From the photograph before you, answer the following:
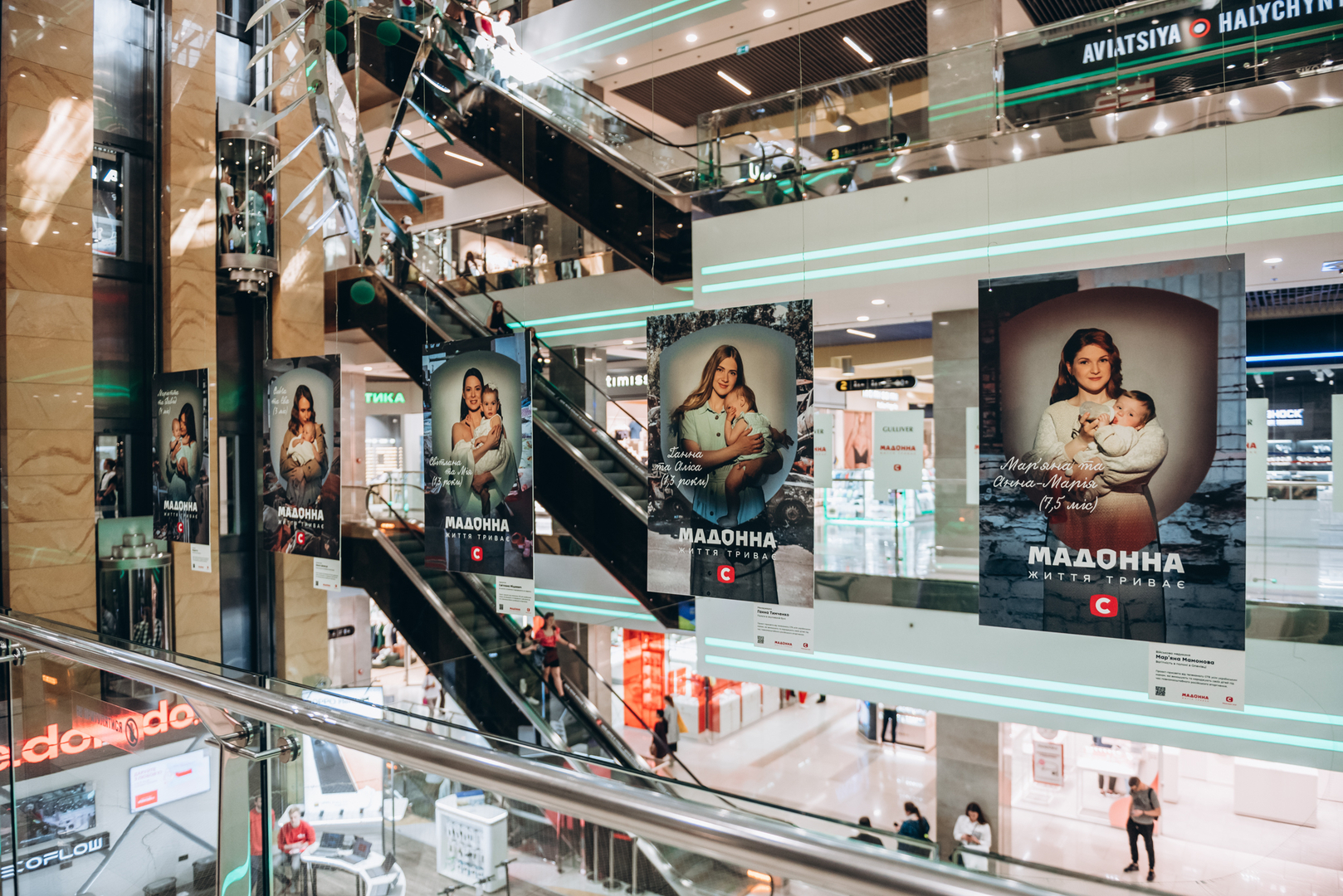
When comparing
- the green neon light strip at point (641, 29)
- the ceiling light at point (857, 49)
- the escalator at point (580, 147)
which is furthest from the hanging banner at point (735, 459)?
the ceiling light at point (857, 49)

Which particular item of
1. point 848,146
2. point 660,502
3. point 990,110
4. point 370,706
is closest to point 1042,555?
point 660,502

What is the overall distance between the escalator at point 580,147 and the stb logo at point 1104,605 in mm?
5978

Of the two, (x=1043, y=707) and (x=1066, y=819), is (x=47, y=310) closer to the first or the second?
(x=1043, y=707)

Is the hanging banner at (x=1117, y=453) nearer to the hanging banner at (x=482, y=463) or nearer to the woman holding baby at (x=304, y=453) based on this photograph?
the hanging banner at (x=482, y=463)

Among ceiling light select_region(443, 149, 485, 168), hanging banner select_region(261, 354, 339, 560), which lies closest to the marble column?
hanging banner select_region(261, 354, 339, 560)

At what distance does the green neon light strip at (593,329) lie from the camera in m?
10.3

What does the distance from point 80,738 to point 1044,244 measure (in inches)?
270

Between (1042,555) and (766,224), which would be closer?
(1042,555)

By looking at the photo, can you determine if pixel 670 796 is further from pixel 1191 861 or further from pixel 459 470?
pixel 1191 861

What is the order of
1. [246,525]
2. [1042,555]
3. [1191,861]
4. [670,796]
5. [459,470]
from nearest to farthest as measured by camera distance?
[670,796]
[1042,555]
[459,470]
[246,525]
[1191,861]

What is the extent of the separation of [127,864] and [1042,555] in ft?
10.3

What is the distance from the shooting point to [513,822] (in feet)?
4.70

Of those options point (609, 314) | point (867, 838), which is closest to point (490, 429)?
point (867, 838)

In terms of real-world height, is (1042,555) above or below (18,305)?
below
